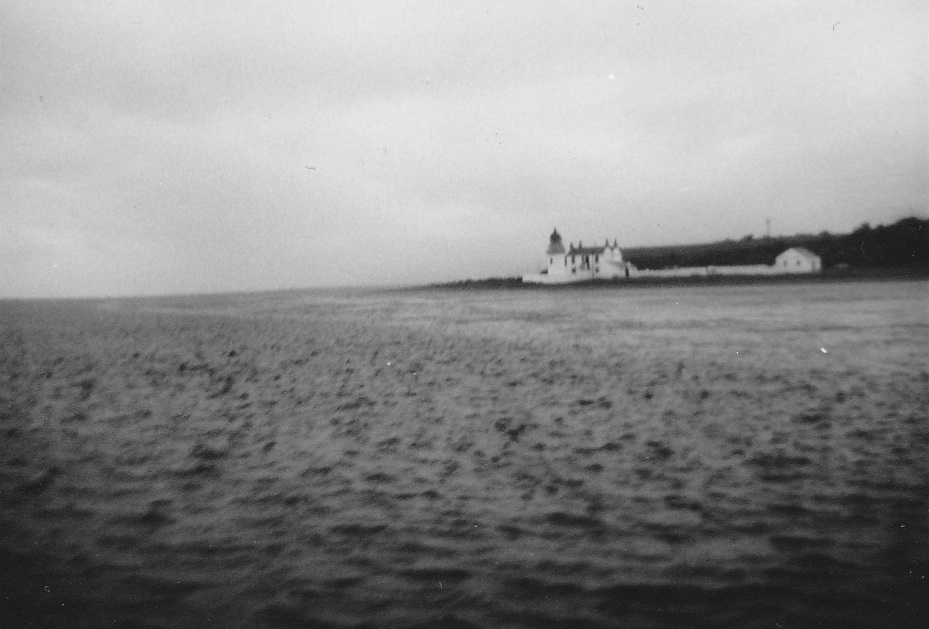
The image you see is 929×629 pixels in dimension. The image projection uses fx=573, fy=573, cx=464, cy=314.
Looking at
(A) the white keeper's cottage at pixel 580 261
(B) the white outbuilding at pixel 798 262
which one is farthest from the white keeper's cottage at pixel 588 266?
(B) the white outbuilding at pixel 798 262

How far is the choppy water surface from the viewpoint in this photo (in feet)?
18.3

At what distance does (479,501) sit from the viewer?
8258 mm

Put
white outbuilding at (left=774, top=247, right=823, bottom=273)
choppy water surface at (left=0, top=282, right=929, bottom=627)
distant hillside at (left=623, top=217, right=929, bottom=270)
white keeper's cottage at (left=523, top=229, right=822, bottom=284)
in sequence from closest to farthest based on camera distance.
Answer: choppy water surface at (left=0, top=282, right=929, bottom=627)
distant hillside at (left=623, top=217, right=929, bottom=270)
white outbuilding at (left=774, top=247, right=823, bottom=273)
white keeper's cottage at (left=523, top=229, right=822, bottom=284)

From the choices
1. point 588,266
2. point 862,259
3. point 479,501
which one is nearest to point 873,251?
point 862,259

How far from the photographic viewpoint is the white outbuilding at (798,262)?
10906 cm

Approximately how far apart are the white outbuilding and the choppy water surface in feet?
336

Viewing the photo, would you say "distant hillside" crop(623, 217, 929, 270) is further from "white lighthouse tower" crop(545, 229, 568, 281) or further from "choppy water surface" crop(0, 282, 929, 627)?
"choppy water surface" crop(0, 282, 929, 627)

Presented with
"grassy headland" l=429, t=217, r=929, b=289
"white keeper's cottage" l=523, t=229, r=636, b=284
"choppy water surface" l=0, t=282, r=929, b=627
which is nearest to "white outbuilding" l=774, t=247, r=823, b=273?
"grassy headland" l=429, t=217, r=929, b=289

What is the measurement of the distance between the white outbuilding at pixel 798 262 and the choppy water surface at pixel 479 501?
102 metres

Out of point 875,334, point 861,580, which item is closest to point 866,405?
point 861,580

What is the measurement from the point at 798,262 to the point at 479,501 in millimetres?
121403

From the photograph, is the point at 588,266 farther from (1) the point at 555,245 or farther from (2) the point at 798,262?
(2) the point at 798,262

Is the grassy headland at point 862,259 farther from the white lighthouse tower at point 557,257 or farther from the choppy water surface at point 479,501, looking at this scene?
the choppy water surface at point 479,501

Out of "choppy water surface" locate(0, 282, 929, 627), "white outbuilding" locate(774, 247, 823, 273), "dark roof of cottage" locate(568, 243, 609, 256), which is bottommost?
"choppy water surface" locate(0, 282, 929, 627)
